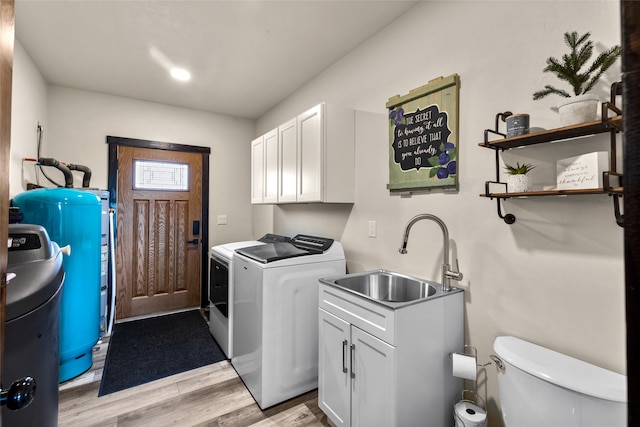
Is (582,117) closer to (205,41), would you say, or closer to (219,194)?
(205,41)

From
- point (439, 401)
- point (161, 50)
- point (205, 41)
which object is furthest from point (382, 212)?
point (161, 50)

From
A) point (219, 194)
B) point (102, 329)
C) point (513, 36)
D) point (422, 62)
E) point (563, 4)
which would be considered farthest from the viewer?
point (219, 194)

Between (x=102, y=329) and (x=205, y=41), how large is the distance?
9.40 ft

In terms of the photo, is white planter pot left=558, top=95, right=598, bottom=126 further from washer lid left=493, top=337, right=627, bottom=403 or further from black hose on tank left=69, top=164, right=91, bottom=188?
black hose on tank left=69, top=164, right=91, bottom=188

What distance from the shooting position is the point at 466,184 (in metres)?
1.63

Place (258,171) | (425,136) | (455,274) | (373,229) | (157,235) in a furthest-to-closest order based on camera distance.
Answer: (157,235) → (258,171) → (373,229) → (425,136) → (455,274)

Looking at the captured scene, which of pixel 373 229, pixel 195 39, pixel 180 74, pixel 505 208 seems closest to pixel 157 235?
pixel 180 74

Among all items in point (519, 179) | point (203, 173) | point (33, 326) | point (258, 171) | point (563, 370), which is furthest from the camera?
point (203, 173)

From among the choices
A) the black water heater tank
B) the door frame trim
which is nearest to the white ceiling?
the door frame trim

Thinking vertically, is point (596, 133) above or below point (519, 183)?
above

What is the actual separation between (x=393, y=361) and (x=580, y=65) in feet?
4.69

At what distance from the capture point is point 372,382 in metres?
1.44

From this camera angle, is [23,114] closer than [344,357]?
No

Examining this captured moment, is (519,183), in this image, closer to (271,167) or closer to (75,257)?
(271,167)
